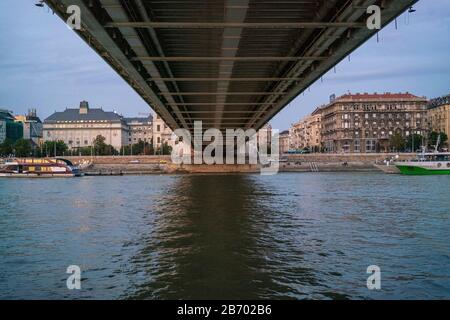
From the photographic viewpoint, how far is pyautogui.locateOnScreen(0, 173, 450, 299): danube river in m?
9.69

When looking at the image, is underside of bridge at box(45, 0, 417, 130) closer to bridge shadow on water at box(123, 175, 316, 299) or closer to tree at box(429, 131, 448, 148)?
bridge shadow on water at box(123, 175, 316, 299)

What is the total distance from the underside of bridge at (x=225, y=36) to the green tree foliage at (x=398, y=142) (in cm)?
10105

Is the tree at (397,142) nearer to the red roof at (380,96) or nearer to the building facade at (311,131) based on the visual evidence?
the red roof at (380,96)

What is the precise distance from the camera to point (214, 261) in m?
12.3

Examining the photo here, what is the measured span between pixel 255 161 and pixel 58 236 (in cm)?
6855

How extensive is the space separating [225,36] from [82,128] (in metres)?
154

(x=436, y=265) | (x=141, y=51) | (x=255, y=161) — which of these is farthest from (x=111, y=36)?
(x=255, y=161)

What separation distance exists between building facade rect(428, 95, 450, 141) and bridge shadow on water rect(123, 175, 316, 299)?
12580cm

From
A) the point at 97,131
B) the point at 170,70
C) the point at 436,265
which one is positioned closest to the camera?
the point at 436,265

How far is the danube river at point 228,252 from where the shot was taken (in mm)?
9688

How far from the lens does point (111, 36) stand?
1678 centimetres

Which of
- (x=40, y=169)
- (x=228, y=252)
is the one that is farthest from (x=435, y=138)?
(x=228, y=252)
